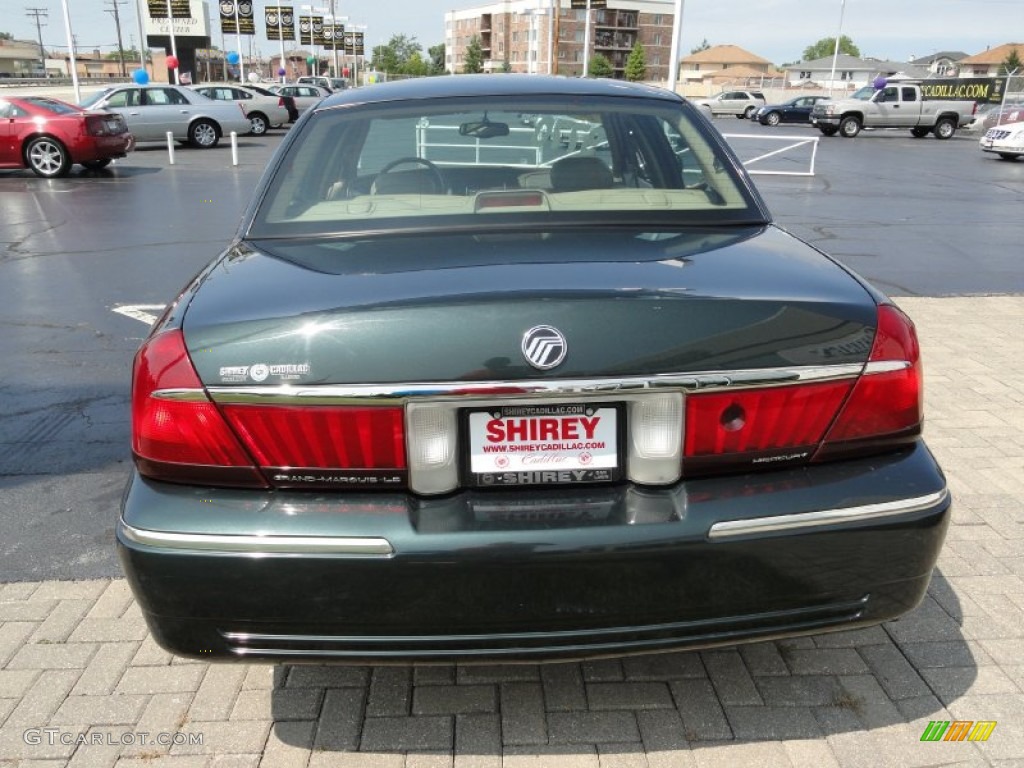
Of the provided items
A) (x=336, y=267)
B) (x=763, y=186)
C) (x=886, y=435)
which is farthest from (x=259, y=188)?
(x=763, y=186)

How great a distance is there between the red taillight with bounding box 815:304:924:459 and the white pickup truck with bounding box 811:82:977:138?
37198 millimetres

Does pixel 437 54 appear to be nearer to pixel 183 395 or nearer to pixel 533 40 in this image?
pixel 533 40

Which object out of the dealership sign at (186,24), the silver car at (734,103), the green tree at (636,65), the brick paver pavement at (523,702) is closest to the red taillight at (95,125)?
the brick paver pavement at (523,702)

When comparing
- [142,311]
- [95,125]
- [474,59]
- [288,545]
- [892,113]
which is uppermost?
[288,545]

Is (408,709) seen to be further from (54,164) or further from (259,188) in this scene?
(54,164)

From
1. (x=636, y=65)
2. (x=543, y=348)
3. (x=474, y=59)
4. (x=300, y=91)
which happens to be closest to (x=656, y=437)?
(x=543, y=348)

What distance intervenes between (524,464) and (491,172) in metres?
1.57

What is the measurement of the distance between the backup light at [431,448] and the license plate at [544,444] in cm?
4

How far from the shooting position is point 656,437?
2.16 meters

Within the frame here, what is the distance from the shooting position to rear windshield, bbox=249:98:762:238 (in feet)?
9.62

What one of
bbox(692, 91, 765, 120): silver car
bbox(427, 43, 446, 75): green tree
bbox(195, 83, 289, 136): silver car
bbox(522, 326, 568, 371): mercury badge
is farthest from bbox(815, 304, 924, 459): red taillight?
bbox(427, 43, 446, 75): green tree

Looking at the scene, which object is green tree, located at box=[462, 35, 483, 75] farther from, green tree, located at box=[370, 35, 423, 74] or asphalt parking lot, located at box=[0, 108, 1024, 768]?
asphalt parking lot, located at box=[0, 108, 1024, 768]

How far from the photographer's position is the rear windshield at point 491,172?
9.62ft

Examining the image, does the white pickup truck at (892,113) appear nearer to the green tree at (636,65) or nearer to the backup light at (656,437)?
the backup light at (656,437)
